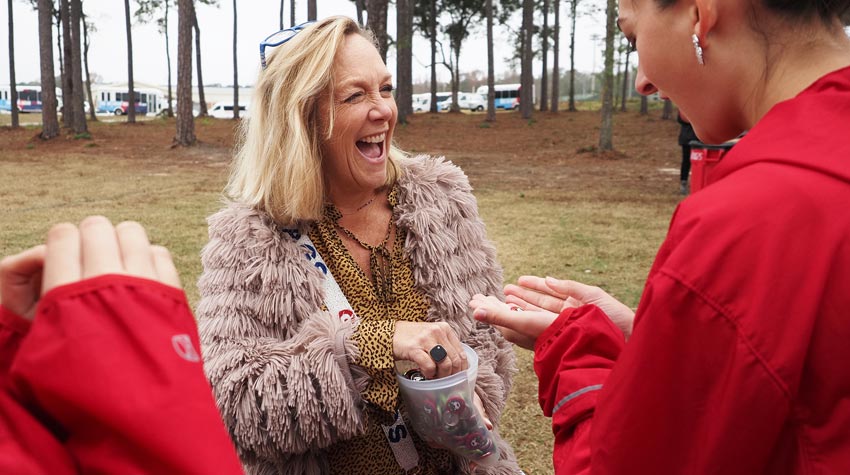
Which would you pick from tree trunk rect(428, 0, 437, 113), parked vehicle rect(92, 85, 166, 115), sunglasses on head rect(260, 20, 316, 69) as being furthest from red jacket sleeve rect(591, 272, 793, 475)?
parked vehicle rect(92, 85, 166, 115)

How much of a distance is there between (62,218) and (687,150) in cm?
986

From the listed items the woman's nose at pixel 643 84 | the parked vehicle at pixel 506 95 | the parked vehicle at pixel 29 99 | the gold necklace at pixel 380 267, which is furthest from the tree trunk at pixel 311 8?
the parked vehicle at pixel 29 99

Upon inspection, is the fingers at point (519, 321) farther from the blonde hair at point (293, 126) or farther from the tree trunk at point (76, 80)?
the tree trunk at point (76, 80)

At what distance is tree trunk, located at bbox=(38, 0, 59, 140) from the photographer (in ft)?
74.8

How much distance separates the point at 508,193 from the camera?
484 inches

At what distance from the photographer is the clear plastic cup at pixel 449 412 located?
1.95m

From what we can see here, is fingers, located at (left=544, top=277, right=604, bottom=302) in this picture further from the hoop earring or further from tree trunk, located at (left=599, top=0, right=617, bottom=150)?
tree trunk, located at (left=599, top=0, right=617, bottom=150)

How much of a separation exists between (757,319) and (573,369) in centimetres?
51

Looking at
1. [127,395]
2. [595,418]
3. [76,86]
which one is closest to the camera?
[127,395]

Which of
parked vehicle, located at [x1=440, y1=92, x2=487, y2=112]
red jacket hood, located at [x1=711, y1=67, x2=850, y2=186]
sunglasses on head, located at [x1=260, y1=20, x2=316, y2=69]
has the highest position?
parked vehicle, located at [x1=440, y1=92, x2=487, y2=112]

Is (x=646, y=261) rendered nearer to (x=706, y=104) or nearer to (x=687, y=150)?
(x=687, y=150)

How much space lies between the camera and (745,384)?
2.88ft

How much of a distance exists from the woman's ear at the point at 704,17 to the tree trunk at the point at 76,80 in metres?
26.5

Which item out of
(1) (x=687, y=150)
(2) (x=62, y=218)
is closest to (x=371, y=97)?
(2) (x=62, y=218)
